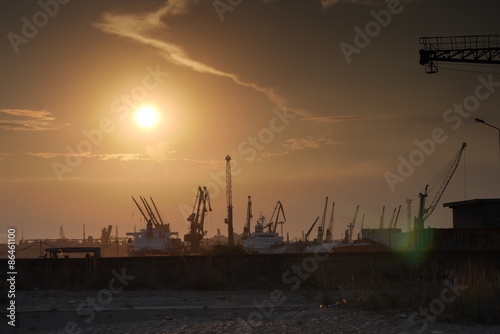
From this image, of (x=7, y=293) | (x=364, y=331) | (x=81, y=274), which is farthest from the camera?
(x=81, y=274)

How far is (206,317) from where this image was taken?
764 inches

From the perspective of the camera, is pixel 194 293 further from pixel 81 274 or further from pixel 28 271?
pixel 28 271

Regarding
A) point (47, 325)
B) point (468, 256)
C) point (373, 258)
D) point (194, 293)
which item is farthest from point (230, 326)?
point (468, 256)

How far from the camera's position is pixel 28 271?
30.5 meters

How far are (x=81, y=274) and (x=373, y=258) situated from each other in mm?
15031
